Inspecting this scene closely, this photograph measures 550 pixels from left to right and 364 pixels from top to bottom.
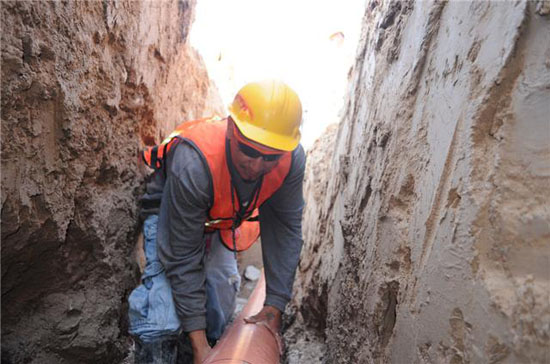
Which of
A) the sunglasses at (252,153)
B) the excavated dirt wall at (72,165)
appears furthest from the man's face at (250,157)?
the excavated dirt wall at (72,165)

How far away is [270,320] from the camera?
225cm

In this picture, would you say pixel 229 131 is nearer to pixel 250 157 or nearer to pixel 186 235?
pixel 250 157

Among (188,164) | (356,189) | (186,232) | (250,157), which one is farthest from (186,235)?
(356,189)

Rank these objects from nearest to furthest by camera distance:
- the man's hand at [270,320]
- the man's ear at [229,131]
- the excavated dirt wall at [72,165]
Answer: the excavated dirt wall at [72,165] → the man's ear at [229,131] → the man's hand at [270,320]

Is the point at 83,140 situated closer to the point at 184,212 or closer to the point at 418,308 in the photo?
the point at 184,212

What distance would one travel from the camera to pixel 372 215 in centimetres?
156

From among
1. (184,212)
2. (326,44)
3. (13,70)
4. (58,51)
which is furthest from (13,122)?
(326,44)

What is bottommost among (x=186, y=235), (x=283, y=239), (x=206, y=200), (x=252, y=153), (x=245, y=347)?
(x=245, y=347)

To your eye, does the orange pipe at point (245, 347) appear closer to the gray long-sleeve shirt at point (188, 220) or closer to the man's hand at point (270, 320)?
the man's hand at point (270, 320)

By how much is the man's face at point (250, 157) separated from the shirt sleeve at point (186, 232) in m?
0.19

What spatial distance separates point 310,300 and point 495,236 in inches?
80.4

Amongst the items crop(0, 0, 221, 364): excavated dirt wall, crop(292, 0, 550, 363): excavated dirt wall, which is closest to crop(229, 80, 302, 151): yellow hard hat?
crop(292, 0, 550, 363): excavated dirt wall

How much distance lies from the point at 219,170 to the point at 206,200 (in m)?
0.17

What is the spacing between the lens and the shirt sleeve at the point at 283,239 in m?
2.31
